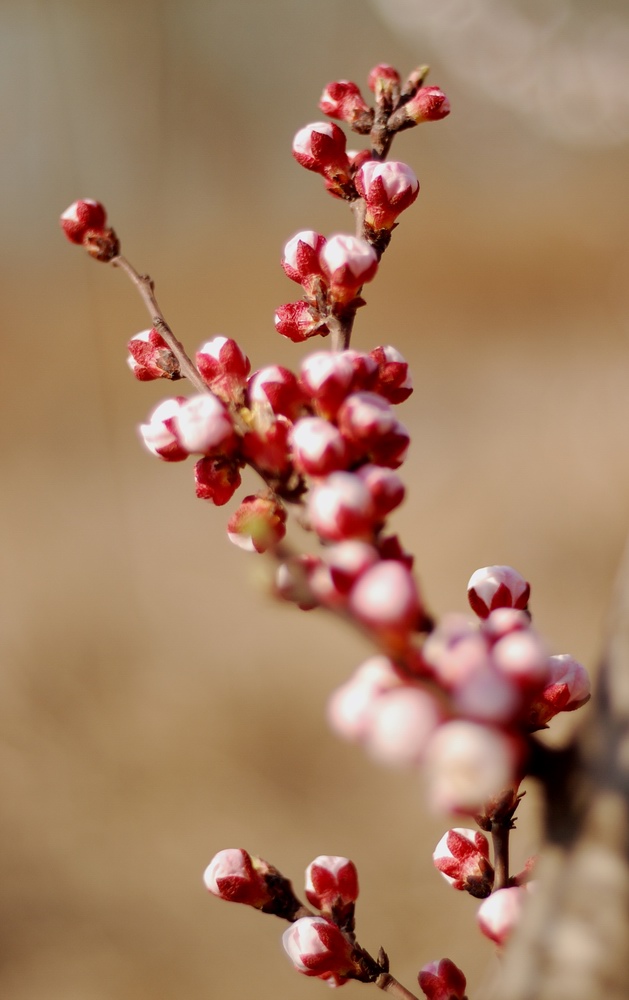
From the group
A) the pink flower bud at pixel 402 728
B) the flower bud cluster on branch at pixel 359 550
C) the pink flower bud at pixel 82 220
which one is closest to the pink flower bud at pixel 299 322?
the flower bud cluster on branch at pixel 359 550

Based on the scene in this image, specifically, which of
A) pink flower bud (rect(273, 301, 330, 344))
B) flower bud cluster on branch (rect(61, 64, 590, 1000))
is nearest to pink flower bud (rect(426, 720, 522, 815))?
flower bud cluster on branch (rect(61, 64, 590, 1000))

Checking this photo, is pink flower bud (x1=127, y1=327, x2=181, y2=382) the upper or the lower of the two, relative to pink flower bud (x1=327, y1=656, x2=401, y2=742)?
upper

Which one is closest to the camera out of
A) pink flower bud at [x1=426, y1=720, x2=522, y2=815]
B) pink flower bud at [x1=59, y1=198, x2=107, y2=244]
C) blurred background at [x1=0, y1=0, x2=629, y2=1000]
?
pink flower bud at [x1=426, y1=720, x2=522, y2=815]

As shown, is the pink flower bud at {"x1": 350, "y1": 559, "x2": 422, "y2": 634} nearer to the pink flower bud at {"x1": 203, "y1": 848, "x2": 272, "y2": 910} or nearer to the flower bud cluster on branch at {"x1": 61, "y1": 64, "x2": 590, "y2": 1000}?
the flower bud cluster on branch at {"x1": 61, "y1": 64, "x2": 590, "y2": 1000}

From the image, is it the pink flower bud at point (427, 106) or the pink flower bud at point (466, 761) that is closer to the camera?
the pink flower bud at point (466, 761)

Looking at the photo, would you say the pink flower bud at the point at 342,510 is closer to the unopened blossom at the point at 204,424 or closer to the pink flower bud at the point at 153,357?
the unopened blossom at the point at 204,424

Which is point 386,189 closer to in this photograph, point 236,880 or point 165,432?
point 165,432

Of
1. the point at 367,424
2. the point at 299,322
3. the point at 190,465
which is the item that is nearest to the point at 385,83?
the point at 299,322
